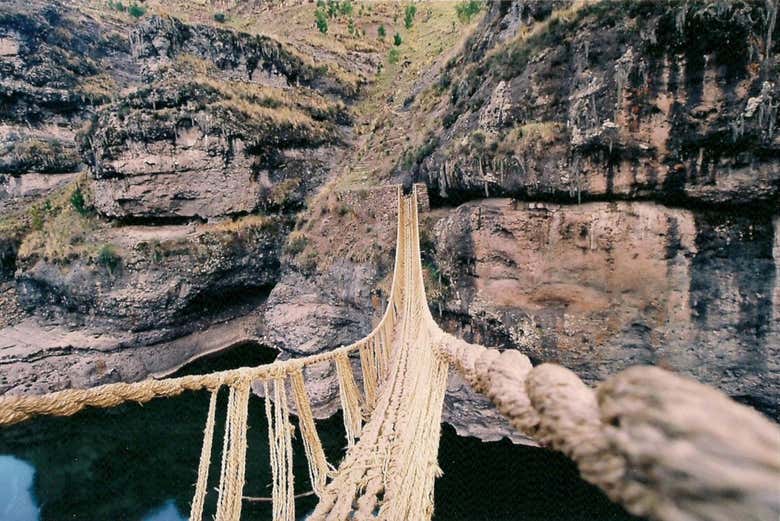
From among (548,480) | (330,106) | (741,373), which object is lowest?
(548,480)

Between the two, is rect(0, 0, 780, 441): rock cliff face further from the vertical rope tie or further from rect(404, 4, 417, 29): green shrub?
rect(404, 4, 417, 29): green shrub

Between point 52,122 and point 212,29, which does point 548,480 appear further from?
point 52,122

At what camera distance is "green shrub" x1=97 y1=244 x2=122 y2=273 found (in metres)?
12.5

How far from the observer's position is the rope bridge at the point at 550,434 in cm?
43

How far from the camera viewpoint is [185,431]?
10273 millimetres

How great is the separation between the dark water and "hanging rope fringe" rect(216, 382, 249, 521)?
19.5 ft

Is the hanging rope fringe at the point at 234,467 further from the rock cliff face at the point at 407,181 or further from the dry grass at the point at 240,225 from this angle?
the dry grass at the point at 240,225

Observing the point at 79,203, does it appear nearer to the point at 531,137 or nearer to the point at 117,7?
the point at 531,137

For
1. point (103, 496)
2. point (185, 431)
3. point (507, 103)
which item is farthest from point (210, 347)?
point (507, 103)

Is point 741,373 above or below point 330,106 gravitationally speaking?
below

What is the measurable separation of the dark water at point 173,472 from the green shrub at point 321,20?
20856 millimetres

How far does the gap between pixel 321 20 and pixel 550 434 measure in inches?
1061

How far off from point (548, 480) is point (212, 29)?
19616 mm

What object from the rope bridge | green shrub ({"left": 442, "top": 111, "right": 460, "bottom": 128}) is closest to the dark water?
the rope bridge
